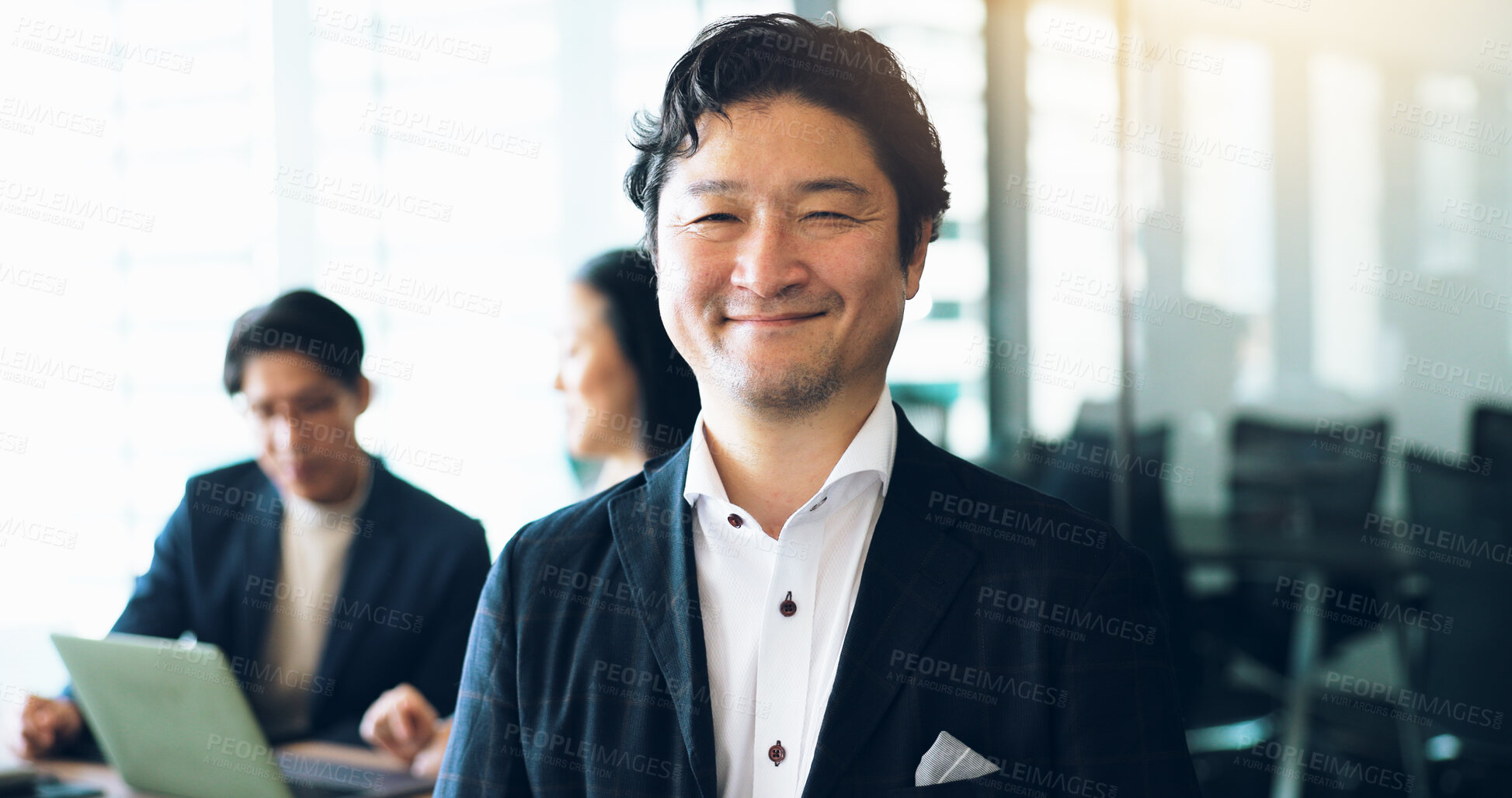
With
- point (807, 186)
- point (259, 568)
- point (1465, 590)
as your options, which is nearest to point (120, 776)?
point (259, 568)

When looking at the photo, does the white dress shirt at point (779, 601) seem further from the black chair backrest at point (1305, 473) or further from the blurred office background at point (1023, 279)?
the black chair backrest at point (1305, 473)

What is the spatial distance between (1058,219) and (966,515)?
2.41m

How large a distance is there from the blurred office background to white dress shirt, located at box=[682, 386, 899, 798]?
1.43 meters

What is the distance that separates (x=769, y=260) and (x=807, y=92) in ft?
0.67

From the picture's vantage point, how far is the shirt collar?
3.90 ft

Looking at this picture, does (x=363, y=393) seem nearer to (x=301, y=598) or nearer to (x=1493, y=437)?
(x=301, y=598)

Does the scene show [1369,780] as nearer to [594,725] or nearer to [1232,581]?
[1232,581]

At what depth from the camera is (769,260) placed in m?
1.12

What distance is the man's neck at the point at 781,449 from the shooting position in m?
1.20

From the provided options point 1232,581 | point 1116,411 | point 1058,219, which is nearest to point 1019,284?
point 1058,219

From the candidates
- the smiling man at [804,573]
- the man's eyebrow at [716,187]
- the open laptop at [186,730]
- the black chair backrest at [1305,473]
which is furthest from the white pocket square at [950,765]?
the black chair backrest at [1305,473]

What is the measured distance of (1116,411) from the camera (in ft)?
10.6

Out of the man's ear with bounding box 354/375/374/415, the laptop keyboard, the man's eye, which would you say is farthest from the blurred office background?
the laptop keyboard

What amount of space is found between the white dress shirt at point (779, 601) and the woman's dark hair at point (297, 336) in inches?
56.8
